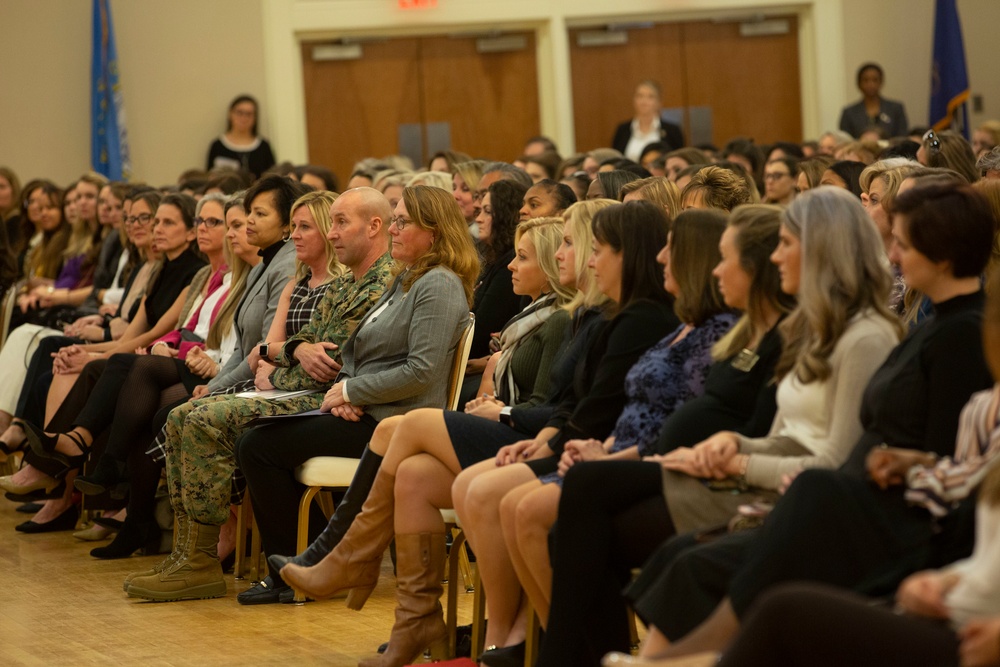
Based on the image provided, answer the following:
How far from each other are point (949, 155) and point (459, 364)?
194cm

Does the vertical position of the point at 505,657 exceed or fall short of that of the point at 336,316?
it falls short

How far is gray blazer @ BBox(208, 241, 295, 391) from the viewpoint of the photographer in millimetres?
5293

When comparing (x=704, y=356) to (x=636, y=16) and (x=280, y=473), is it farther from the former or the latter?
(x=636, y=16)

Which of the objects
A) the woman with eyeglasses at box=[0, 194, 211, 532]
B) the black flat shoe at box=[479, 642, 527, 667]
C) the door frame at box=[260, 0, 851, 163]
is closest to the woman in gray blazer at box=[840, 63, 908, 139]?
the door frame at box=[260, 0, 851, 163]

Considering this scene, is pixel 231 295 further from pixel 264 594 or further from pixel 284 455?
pixel 264 594

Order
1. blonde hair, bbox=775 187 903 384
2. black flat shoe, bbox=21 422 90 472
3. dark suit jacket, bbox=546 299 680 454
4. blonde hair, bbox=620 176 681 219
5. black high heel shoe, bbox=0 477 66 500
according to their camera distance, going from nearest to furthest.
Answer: blonde hair, bbox=775 187 903 384
dark suit jacket, bbox=546 299 680 454
blonde hair, bbox=620 176 681 219
black flat shoe, bbox=21 422 90 472
black high heel shoe, bbox=0 477 66 500

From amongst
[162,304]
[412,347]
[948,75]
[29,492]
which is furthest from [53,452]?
[948,75]

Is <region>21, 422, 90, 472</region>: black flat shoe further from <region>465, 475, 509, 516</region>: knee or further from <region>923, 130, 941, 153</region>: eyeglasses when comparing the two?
<region>923, 130, 941, 153</region>: eyeglasses

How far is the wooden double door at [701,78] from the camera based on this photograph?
11.2m

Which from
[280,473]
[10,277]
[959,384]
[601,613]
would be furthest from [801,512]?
[10,277]

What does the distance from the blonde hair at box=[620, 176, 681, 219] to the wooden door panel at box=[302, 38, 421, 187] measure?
22.2ft

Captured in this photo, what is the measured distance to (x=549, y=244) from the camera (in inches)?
164

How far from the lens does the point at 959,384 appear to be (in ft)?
8.57

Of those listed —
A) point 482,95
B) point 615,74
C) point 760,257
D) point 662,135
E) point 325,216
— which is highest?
point 615,74
